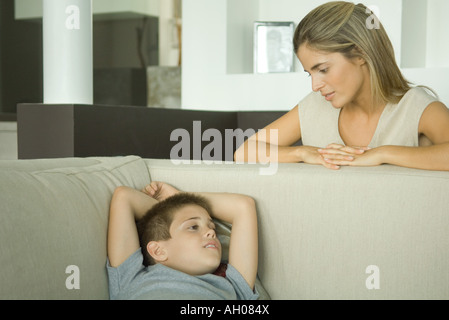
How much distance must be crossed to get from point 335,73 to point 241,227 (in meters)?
0.57

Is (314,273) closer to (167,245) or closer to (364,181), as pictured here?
(364,181)

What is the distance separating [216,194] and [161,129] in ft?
2.61

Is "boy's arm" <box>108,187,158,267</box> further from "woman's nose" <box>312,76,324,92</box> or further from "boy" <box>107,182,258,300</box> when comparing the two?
"woman's nose" <box>312,76,324,92</box>

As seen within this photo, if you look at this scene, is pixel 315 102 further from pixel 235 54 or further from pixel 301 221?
pixel 235 54

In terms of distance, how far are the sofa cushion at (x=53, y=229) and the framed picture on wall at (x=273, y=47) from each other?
156cm

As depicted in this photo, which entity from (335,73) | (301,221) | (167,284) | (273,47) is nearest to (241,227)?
(301,221)

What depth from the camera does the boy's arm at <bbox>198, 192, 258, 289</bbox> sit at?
4.32ft

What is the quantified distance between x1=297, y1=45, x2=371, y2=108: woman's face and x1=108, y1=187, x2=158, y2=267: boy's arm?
0.64m

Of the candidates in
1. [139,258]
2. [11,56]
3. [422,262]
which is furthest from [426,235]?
[11,56]

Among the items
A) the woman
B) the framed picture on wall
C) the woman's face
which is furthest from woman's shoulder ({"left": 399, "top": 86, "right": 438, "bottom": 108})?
the framed picture on wall

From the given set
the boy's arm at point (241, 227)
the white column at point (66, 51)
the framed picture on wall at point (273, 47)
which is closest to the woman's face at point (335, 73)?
the boy's arm at point (241, 227)

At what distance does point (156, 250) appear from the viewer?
1.31m

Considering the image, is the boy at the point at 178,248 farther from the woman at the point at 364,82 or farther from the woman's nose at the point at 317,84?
the woman's nose at the point at 317,84

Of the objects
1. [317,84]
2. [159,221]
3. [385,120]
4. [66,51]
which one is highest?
[66,51]
